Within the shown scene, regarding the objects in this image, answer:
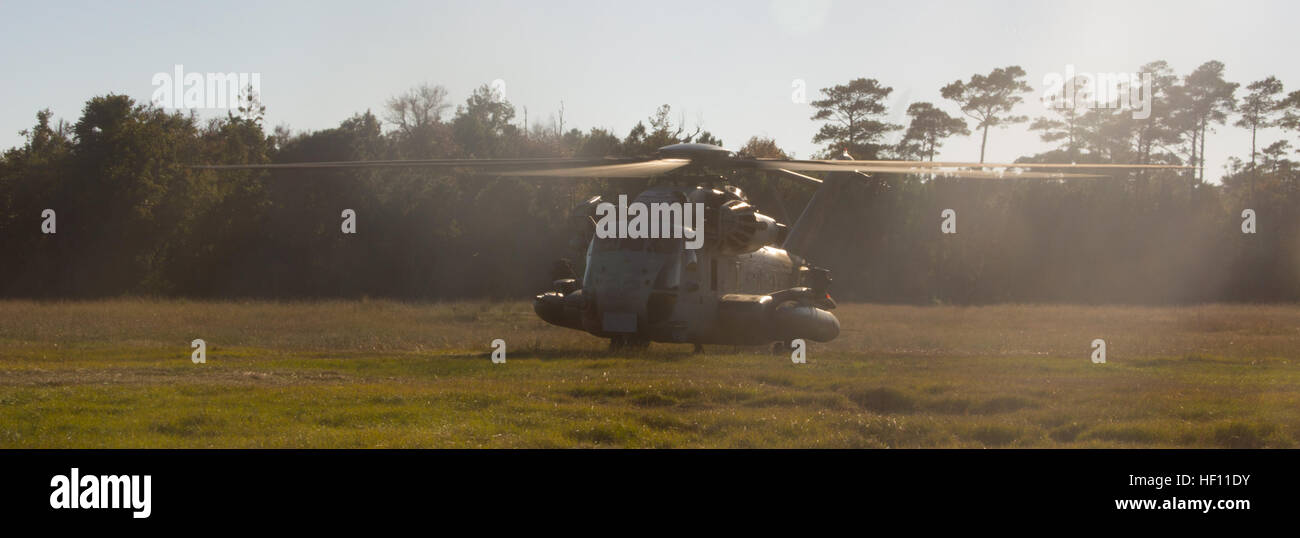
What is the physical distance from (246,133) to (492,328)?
4978cm

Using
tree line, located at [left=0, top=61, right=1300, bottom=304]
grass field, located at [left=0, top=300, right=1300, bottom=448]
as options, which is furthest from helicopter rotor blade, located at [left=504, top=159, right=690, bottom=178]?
tree line, located at [left=0, top=61, right=1300, bottom=304]

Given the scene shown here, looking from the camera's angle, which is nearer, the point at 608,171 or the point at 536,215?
the point at 608,171

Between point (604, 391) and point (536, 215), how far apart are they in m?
40.2

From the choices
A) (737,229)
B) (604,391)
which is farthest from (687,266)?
(604,391)

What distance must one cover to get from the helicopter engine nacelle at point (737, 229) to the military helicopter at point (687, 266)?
21mm

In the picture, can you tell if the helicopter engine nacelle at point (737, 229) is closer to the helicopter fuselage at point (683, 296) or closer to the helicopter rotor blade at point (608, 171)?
the helicopter fuselage at point (683, 296)

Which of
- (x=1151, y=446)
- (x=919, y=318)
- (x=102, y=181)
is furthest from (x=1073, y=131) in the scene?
(x=1151, y=446)

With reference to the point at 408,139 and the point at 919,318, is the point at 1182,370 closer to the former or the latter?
the point at 919,318

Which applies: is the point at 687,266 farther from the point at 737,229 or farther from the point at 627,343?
the point at 627,343

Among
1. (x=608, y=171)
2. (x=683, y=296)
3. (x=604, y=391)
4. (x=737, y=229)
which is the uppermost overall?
(x=608, y=171)

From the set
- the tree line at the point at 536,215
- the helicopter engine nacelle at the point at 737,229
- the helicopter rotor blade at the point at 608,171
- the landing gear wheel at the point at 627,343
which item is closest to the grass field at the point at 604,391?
the landing gear wheel at the point at 627,343

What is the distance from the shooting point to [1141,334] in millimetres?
34500

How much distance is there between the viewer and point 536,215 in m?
55.7

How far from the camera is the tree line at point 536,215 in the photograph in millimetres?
55469
